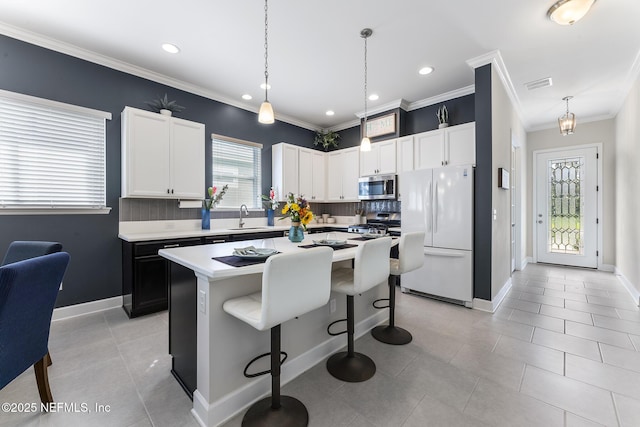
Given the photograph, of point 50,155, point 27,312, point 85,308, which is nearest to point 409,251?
point 27,312

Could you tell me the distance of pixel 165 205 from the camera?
3678 mm

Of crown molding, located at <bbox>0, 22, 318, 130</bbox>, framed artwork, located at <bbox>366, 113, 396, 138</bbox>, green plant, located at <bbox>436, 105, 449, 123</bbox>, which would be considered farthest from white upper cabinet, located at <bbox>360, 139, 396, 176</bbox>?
crown molding, located at <bbox>0, 22, 318, 130</bbox>

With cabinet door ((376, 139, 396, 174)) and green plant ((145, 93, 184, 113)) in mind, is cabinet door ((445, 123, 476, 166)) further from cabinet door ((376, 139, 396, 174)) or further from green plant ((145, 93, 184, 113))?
green plant ((145, 93, 184, 113))

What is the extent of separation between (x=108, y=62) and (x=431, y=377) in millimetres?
4620

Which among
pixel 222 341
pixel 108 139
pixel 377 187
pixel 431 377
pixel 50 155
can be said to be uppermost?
pixel 108 139

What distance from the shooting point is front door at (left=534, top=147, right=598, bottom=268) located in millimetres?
5230

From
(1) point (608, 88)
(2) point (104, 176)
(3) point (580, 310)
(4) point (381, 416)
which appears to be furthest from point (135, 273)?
(1) point (608, 88)

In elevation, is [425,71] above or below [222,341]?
above

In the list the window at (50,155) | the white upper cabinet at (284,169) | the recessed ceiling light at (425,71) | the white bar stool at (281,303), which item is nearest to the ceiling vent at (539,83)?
the recessed ceiling light at (425,71)

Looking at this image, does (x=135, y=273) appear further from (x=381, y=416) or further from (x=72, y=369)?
(x=381, y=416)

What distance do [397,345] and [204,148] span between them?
3474 mm

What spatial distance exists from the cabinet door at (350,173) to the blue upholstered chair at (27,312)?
4255 mm

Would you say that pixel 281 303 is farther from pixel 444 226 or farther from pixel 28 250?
pixel 444 226

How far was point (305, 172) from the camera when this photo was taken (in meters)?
5.20
